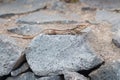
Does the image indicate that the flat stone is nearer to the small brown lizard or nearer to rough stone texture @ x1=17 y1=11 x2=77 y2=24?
rough stone texture @ x1=17 y1=11 x2=77 y2=24

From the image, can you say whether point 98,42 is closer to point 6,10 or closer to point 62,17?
point 62,17

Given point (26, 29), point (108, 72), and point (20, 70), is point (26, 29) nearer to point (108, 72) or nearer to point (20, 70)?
point (20, 70)

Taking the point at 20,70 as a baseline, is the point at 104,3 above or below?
above

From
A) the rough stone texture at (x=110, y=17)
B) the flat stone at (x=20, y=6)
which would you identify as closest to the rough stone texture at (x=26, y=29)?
the flat stone at (x=20, y=6)

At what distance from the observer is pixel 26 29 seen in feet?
5.90


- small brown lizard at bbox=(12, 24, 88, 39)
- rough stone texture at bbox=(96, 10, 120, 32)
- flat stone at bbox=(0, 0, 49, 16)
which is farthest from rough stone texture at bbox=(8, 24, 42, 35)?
rough stone texture at bbox=(96, 10, 120, 32)

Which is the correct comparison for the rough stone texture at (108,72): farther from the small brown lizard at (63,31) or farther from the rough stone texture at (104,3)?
the rough stone texture at (104,3)

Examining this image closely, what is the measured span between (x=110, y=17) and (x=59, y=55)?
0.42m

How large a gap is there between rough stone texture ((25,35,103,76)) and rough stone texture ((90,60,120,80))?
35 mm

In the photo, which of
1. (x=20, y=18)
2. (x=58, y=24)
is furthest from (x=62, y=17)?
(x=20, y=18)

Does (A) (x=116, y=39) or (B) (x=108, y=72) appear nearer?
(B) (x=108, y=72)

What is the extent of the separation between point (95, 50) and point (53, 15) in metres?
0.42

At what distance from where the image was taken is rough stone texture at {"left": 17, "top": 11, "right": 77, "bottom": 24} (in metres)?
1.82

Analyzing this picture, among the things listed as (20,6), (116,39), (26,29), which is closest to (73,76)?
(116,39)
